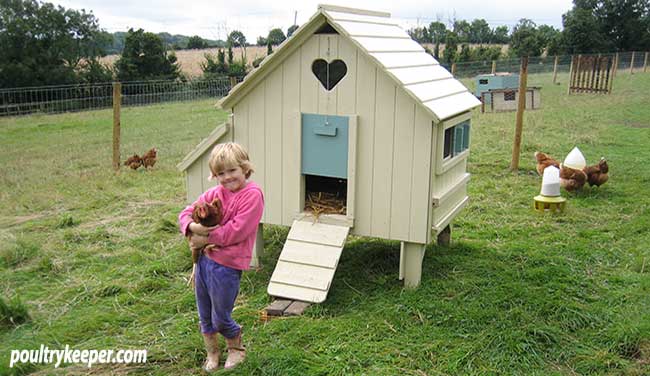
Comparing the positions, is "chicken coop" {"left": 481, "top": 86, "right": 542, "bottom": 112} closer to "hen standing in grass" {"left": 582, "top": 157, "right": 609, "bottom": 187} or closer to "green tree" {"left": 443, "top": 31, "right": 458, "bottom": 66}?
"hen standing in grass" {"left": 582, "top": 157, "right": 609, "bottom": 187}

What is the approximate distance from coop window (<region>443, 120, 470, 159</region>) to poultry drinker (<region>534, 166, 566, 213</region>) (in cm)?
201

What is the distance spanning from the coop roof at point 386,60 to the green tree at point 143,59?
22.8m

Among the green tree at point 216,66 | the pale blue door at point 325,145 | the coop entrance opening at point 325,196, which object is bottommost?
the coop entrance opening at point 325,196

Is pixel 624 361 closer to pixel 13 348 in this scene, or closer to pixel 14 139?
pixel 13 348

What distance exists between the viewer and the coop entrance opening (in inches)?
194

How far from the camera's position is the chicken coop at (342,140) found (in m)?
4.40

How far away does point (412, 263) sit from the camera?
464 cm

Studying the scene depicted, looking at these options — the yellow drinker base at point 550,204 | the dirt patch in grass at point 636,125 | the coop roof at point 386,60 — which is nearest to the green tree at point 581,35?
the dirt patch in grass at point 636,125

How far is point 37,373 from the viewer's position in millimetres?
3551

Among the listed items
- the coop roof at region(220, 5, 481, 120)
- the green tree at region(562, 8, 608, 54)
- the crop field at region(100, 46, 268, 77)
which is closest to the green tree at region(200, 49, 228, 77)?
the crop field at region(100, 46, 268, 77)

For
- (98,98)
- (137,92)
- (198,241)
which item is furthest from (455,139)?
(137,92)

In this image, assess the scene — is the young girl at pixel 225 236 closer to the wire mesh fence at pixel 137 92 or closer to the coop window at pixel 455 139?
the coop window at pixel 455 139

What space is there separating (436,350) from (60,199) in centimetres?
589

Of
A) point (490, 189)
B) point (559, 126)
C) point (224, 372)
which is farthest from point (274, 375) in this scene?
point (559, 126)
